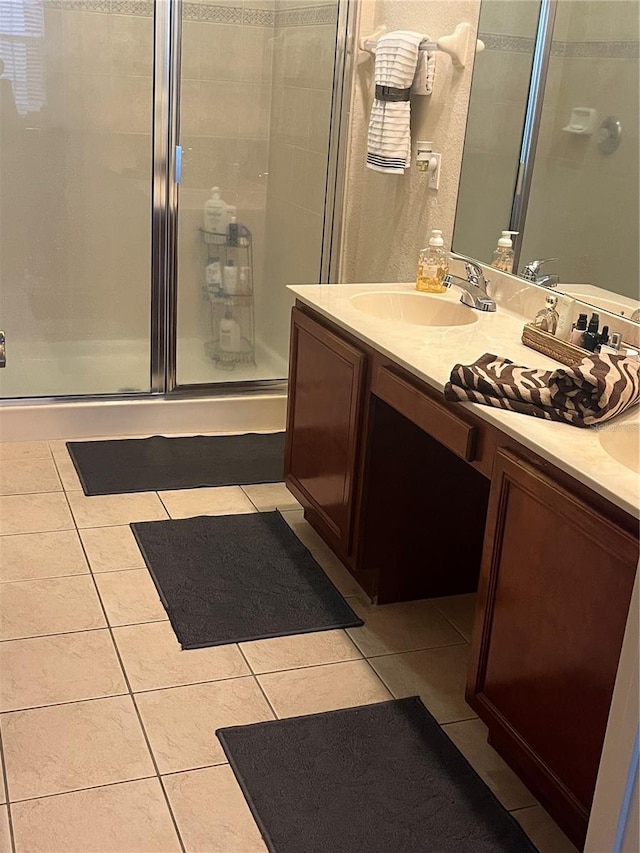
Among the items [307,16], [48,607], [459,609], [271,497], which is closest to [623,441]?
[459,609]

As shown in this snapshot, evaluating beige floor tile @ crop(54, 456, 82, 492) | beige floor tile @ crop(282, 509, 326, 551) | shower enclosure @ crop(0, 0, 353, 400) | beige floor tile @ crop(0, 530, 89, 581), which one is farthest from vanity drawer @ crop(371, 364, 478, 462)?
shower enclosure @ crop(0, 0, 353, 400)

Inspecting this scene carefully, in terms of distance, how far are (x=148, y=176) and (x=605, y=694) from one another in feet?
9.29

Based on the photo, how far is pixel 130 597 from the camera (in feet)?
8.45

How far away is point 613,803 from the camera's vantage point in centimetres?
124

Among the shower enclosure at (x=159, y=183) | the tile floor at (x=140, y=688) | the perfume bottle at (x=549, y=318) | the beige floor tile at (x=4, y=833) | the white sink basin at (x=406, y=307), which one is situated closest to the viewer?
the beige floor tile at (x=4, y=833)

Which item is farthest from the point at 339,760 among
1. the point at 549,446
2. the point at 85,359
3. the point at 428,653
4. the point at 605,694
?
the point at 85,359

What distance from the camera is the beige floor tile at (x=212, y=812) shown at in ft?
5.74

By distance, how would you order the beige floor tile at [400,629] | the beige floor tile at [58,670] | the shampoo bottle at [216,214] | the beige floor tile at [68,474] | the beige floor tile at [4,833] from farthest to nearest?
the shampoo bottle at [216,214] < the beige floor tile at [68,474] < the beige floor tile at [400,629] < the beige floor tile at [58,670] < the beige floor tile at [4,833]

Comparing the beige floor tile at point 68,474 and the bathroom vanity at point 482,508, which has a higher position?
the bathroom vanity at point 482,508

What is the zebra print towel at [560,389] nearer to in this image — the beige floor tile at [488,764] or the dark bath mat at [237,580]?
the beige floor tile at [488,764]

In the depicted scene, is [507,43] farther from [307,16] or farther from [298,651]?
[298,651]

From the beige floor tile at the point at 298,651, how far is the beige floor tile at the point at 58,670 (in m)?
0.34

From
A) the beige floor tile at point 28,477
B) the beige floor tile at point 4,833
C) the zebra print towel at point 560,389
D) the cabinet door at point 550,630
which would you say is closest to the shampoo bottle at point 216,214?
the beige floor tile at point 28,477

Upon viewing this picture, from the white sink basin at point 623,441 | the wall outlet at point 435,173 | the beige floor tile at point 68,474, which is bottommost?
the beige floor tile at point 68,474
